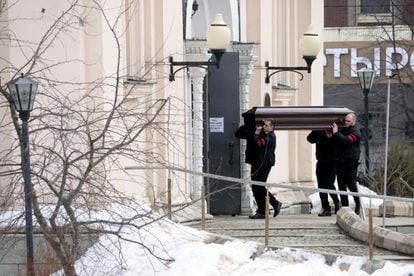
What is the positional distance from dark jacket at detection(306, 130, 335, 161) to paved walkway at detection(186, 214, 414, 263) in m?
0.96

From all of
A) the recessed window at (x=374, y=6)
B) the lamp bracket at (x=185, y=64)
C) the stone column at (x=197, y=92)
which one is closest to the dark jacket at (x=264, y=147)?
the stone column at (x=197, y=92)

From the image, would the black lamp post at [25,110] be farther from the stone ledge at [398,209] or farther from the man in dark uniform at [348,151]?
the stone ledge at [398,209]

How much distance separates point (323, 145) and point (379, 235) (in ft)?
12.4

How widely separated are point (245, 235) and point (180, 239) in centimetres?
162

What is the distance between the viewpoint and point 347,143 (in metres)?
17.4

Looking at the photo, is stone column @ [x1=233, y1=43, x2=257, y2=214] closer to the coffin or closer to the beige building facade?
the beige building facade

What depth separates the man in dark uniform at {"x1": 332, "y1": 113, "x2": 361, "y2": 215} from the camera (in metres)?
17.4

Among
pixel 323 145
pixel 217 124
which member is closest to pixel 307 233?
pixel 323 145

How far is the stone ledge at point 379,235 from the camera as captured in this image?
14.0m

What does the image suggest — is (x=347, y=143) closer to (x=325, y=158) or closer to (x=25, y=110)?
(x=325, y=158)

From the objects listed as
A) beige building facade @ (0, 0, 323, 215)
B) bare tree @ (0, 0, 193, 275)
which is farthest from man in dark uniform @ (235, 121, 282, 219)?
bare tree @ (0, 0, 193, 275)

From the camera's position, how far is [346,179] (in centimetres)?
1773

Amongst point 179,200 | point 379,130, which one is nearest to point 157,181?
point 179,200

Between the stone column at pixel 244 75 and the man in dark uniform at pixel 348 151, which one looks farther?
the stone column at pixel 244 75
